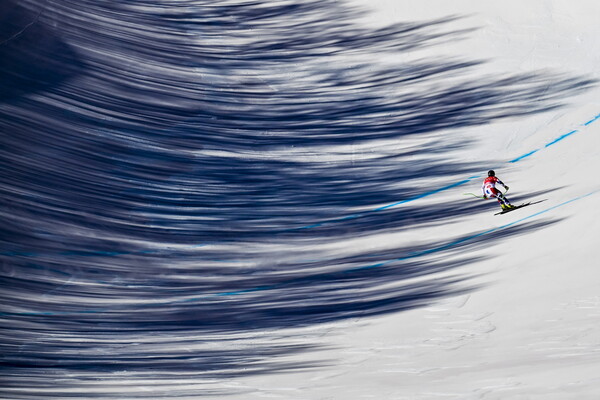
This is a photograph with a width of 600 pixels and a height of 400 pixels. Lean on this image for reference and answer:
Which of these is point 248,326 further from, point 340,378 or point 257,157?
point 257,157

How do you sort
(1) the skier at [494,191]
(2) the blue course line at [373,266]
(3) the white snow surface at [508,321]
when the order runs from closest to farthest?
(3) the white snow surface at [508,321]
(2) the blue course line at [373,266]
(1) the skier at [494,191]

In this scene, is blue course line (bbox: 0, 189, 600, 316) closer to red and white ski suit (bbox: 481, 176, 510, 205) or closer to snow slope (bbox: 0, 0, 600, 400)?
snow slope (bbox: 0, 0, 600, 400)

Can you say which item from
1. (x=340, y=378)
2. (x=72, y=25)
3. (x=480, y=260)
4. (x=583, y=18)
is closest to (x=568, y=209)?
(x=480, y=260)

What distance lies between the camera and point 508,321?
23.2ft

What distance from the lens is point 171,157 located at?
35.2ft

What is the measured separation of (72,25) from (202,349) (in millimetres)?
7784

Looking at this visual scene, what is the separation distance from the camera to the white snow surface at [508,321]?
6.40m

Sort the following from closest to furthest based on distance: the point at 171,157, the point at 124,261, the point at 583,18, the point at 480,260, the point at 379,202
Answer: the point at 480,260, the point at 124,261, the point at 379,202, the point at 171,157, the point at 583,18

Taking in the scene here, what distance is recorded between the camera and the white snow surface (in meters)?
6.40

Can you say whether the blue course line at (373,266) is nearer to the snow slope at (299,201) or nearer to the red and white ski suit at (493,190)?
the snow slope at (299,201)

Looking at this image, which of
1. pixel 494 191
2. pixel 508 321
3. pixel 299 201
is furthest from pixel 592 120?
pixel 508 321

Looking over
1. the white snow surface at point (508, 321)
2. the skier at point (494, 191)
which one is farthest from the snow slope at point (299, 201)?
the skier at point (494, 191)

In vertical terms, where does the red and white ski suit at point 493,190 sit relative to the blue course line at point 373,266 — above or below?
above

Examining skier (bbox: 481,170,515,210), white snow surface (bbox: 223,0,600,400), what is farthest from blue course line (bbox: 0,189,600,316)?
skier (bbox: 481,170,515,210)
